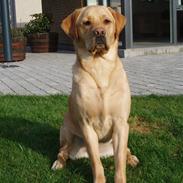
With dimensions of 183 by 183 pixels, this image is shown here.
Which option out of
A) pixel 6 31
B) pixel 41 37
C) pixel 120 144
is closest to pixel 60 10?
pixel 41 37

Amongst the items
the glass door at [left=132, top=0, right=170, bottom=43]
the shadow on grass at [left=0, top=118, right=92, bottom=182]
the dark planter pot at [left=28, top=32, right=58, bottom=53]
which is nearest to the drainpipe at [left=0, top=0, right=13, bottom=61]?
the dark planter pot at [left=28, top=32, right=58, bottom=53]

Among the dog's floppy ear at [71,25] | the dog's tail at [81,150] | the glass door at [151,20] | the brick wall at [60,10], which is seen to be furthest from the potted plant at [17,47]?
the dog's floppy ear at [71,25]

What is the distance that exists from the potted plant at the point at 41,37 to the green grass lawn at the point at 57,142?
910cm

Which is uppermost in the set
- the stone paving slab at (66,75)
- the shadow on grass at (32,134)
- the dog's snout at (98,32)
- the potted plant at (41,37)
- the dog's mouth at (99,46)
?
the dog's snout at (98,32)

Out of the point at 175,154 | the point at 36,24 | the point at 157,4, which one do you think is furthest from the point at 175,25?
the point at 175,154

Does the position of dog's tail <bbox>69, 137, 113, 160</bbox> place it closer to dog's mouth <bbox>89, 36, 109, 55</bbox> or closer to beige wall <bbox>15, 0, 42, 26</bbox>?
dog's mouth <bbox>89, 36, 109, 55</bbox>

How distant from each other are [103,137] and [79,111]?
12.8 inches

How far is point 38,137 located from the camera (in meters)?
5.44

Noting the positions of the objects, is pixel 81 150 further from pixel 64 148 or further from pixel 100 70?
pixel 100 70

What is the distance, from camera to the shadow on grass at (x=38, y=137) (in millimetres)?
4496

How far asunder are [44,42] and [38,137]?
36.9ft

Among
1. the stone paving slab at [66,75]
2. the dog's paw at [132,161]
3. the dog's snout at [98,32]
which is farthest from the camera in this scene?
the stone paving slab at [66,75]

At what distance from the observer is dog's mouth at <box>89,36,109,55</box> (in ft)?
12.9

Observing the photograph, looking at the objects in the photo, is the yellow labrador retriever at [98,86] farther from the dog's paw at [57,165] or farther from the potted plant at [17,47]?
the potted plant at [17,47]
